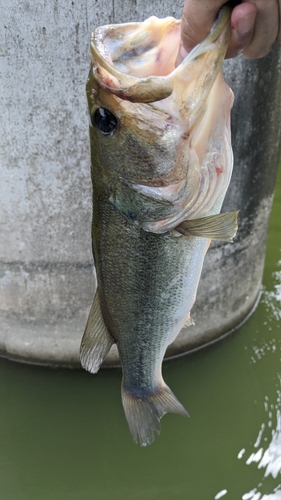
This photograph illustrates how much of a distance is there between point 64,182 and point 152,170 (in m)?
1.60

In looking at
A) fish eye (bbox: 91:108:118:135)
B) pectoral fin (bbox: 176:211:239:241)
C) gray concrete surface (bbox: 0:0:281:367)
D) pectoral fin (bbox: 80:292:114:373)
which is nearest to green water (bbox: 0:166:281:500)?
gray concrete surface (bbox: 0:0:281:367)

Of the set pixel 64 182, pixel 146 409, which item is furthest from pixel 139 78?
pixel 64 182

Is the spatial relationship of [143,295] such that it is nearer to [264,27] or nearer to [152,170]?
[152,170]

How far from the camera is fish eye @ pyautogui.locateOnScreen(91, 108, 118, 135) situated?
1142 mm

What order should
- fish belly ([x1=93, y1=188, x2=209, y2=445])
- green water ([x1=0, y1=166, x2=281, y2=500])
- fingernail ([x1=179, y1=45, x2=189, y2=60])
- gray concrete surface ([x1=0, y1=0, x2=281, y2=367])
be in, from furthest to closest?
green water ([x1=0, y1=166, x2=281, y2=500])
gray concrete surface ([x1=0, y1=0, x2=281, y2=367])
fish belly ([x1=93, y1=188, x2=209, y2=445])
fingernail ([x1=179, y1=45, x2=189, y2=60])

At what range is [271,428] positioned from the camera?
9.64 feet

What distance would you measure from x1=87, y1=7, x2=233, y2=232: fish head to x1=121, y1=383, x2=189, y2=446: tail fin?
661 millimetres

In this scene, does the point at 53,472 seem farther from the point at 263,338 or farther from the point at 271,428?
the point at 263,338

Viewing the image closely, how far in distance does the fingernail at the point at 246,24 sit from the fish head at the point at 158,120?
0.03 meters

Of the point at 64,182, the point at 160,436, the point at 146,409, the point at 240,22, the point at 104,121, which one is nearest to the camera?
the point at 240,22

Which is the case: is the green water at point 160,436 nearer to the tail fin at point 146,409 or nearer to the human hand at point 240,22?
the tail fin at point 146,409

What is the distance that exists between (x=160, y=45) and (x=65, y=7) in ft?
4.51

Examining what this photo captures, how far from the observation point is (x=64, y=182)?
2.71 metres

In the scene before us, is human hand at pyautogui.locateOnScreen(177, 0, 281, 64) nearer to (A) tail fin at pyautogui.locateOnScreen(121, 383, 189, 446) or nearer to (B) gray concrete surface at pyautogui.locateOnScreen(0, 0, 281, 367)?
(A) tail fin at pyautogui.locateOnScreen(121, 383, 189, 446)
